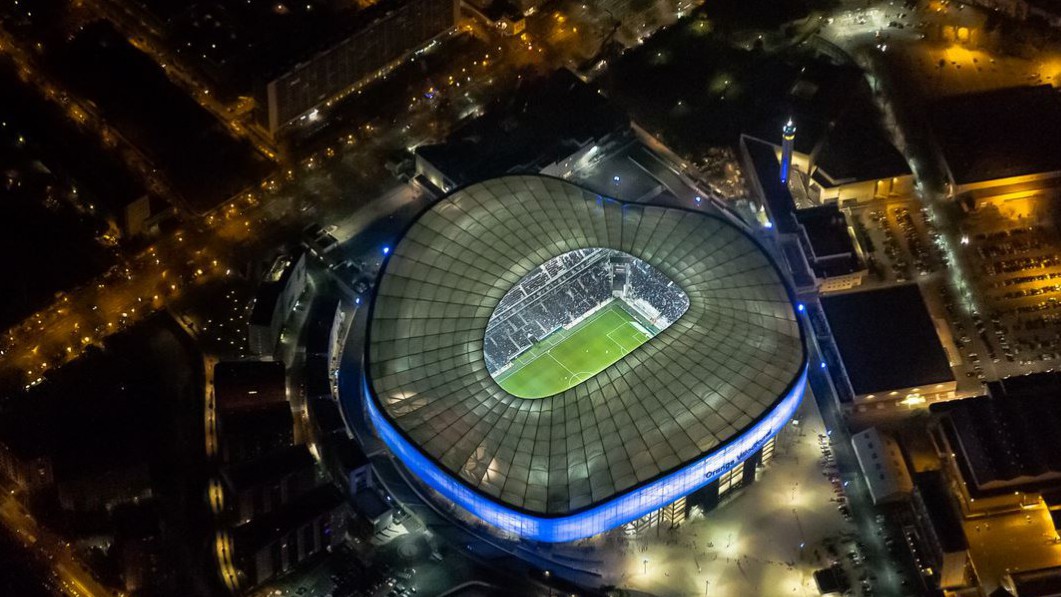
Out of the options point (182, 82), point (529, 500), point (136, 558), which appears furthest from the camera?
point (182, 82)

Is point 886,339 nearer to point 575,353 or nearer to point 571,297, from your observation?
point 575,353

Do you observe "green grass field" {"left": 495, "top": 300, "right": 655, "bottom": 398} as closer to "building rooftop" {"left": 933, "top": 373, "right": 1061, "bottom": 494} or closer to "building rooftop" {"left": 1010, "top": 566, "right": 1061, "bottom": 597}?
"building rooftop" {"left": 933, "top": 373, "right": 1061, "bottom": 494}

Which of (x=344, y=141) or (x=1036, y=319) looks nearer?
(x=1036, y=319)

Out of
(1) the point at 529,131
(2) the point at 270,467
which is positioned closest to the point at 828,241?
(1) the point at 529,131

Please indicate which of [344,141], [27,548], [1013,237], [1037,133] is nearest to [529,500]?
[27,548]

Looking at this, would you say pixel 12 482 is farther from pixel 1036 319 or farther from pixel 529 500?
pixel 1036 319

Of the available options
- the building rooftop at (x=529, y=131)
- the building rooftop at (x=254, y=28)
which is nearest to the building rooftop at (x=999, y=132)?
the building rooftop at (x=529, y=131)

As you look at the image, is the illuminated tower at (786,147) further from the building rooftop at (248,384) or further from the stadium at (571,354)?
the building rooftop at (248,384)
